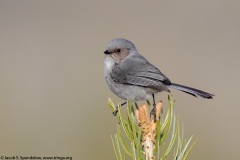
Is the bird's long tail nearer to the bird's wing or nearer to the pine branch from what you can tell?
the bird's wing

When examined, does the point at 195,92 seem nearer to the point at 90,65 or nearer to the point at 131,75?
the point at 131,75

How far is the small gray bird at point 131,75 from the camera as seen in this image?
3.40 metres

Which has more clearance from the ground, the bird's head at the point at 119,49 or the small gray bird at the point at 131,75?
the bird's head at the point at 119,49

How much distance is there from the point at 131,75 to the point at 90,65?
399 centimetres

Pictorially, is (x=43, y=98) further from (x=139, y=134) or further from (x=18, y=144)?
→ (x=139, y=134)

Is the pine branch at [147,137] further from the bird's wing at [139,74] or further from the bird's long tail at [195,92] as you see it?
the bird's wing at [139,74]

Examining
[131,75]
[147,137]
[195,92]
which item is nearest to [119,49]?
[131,75]

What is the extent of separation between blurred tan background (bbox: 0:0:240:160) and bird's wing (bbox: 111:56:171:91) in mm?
1304

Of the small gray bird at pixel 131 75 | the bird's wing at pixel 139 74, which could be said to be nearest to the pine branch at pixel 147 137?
the small gray bird at pixel 131 75

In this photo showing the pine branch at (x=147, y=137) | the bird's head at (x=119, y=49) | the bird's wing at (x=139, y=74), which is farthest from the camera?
the bird's head at (x=119, y=49)

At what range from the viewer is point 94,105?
6188 millimetres

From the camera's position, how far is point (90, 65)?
7695 mm

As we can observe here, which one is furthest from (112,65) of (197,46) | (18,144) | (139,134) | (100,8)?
(100,8)

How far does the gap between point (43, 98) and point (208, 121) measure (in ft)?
7.15
